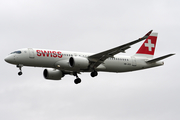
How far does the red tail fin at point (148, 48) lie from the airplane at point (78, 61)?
1.98ft

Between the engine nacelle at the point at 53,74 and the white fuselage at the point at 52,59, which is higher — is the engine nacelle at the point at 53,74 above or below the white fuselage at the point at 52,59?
below

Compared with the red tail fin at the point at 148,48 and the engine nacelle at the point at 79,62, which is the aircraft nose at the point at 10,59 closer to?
the engine nacelle at the point at 79,62

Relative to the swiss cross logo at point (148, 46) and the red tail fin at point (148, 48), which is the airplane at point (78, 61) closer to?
the red tail fin at point (148, 48)

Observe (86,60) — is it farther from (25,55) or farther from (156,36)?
(156,36)

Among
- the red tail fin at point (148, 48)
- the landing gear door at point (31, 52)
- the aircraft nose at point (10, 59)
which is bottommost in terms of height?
the red tail fin at point (148, 48)

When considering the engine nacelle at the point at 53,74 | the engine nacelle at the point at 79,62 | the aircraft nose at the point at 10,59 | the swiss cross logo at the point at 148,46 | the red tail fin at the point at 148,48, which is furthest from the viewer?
the swiss cross logo at the point at 148,46

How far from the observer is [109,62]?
5806cm

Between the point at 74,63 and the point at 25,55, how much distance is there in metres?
6.48

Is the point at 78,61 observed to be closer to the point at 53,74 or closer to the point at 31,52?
the point at 31,52

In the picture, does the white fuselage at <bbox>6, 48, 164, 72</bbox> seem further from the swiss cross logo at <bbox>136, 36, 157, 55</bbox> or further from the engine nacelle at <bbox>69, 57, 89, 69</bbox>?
the swiss cross logo at <bbox>136, 36, 157, 55</bbox>

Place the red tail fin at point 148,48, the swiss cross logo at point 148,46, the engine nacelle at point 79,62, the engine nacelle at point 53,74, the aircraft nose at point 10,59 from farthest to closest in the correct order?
1. the swiss cross logo at point 148,46
2. the red tail fin at point 148,48
3. the engine nacelle at point 53,74
4. the engine nacelle at point 79,62
5. the aircraft nose at point 10,59

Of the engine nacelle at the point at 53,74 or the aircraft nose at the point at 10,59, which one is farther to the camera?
the engine nacelle at the point at 53,74

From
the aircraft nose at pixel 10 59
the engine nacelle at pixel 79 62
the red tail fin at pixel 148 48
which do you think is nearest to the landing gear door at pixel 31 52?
the aircraft nose at pixel 10 59

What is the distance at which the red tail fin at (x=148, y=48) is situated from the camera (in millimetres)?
63244
